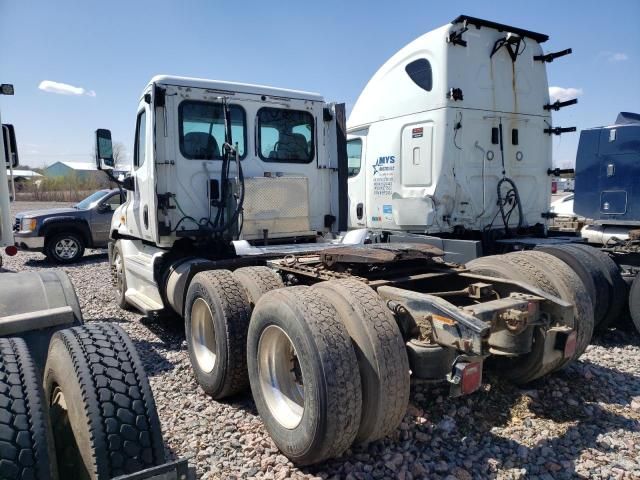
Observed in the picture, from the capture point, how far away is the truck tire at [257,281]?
3998 millimetres

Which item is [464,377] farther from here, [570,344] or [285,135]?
[285,135]

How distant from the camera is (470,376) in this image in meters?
2.76

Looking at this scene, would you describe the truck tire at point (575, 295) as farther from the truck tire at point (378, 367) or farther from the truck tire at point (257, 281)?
the truck tire at point (257, 281)

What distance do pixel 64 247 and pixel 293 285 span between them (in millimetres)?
10261

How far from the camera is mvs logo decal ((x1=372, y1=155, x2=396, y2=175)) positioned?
7.43 m

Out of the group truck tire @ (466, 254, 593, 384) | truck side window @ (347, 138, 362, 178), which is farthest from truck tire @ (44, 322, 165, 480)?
truck side window @ (347, 138, 362, 178)

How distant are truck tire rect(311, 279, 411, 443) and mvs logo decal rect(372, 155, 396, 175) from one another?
4781 millimetres

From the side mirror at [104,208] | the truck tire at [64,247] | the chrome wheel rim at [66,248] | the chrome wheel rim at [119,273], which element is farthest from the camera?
the side mirror at [104,208]

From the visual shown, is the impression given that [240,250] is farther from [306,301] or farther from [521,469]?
[521,469]

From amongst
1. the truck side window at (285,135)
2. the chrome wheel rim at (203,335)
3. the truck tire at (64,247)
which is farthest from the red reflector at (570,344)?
the truck tire at (64,247)

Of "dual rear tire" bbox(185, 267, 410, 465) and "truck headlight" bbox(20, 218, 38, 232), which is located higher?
"truck headlight" bbox(20, 218, 38, 232)

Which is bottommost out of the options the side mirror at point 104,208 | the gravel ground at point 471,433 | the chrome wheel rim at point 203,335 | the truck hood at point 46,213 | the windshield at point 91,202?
the gravel ground at point 471,433

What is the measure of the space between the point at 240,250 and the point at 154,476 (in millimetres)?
3232

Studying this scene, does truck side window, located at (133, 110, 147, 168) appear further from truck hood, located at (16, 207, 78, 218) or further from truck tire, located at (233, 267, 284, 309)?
truck hood, located at (16, 207, 78, 218)
